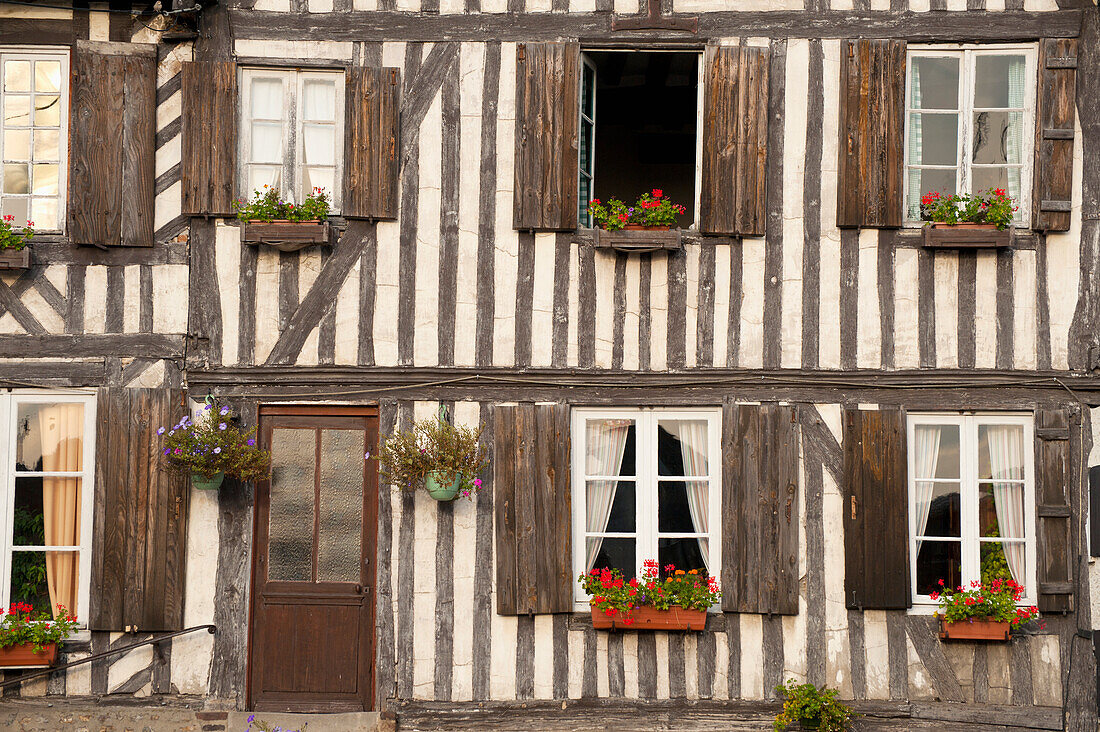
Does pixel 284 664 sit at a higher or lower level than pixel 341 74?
lower

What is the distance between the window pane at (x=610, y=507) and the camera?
7652mm

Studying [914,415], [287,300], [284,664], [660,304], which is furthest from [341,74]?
[914,415]

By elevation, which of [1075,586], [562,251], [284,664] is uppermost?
[562,251]

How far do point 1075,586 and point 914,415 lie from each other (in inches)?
63.7

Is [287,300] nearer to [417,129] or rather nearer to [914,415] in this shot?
[417,129]

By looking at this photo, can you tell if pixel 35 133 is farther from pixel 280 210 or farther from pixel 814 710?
pixel 814 710

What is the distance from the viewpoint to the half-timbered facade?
7.50m

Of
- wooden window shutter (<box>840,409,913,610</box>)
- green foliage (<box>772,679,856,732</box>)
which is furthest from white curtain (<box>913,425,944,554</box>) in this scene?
green foliage (<box>772,679,856,732</box>)

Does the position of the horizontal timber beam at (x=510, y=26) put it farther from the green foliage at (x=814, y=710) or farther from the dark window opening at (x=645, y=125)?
the green foliage at (x=814, y=710)

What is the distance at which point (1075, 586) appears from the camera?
A: 7.42 metres

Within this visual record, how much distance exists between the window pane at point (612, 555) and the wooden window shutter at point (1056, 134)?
12.4 ft

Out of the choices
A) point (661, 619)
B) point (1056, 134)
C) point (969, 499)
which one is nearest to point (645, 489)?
point (661, 619)

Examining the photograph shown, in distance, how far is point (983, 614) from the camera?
23.9 ft

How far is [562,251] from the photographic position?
304 inches
